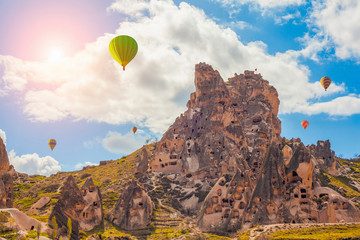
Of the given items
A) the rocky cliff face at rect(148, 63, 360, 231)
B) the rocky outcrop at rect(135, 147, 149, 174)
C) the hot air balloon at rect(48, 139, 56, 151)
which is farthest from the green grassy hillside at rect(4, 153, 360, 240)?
the hot air balloon at rect(48, 139, 56, 151)

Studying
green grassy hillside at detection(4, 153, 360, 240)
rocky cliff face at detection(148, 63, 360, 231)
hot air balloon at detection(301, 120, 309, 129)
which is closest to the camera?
green grassy hillside at detection(4, 153, 360, 240)

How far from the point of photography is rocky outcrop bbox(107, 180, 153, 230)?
73000mm

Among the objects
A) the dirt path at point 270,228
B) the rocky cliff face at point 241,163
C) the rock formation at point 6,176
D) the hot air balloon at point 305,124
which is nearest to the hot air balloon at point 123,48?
the rock formation at point 6,176

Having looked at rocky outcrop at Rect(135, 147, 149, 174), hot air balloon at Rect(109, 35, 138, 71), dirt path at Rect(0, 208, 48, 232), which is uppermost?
hot air balloon at Rect(109, 35, 138, 71)

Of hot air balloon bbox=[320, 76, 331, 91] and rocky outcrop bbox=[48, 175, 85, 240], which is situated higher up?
hot air balloon bbox=[320, 76, 331, 91]

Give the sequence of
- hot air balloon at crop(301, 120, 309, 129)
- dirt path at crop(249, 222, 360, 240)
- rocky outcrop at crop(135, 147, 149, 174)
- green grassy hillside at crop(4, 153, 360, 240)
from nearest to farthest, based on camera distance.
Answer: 1. green grassy hillside at crop(4, 153, 360, 240)
2. dirt path at crop(249, 222, 360, 240)
3. rocky outcrop at crop(135, 147, 149, 174)
4. hot air balloon at crop(301, 120, 309, 129)

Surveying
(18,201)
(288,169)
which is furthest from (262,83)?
(18,201)

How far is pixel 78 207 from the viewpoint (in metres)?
66.5

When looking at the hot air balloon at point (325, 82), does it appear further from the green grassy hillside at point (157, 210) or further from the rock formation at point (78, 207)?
the rock formation at point (78, 207)

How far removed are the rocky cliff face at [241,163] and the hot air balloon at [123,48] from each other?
29.6 meters

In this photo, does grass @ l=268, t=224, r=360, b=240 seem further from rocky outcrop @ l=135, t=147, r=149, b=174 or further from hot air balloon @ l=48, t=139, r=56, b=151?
hot air balloon @ l=48, t=139, r=56, b=151

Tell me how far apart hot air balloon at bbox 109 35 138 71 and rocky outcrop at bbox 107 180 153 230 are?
85.7ft

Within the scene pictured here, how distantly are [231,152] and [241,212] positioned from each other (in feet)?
93.4

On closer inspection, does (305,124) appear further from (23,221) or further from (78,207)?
(23,221)
